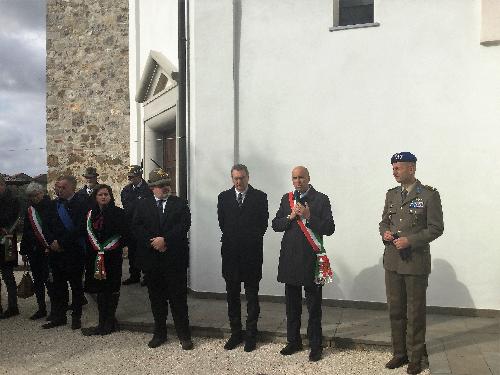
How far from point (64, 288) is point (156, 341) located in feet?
5.08

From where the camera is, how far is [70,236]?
5926mm

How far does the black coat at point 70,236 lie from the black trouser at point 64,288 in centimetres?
6

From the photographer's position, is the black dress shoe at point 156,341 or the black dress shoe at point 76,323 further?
the black dress shoe at point 76,323

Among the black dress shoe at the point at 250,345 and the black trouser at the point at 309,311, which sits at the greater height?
the black trouser at the point at 309,311

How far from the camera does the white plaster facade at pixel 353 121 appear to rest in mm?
6059

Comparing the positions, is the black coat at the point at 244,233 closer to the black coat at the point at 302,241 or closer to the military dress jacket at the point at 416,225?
the black coat at the point at 302,241

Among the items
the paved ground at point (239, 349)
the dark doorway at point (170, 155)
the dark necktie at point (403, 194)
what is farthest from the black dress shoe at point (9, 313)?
the dark necktie at point (403, 194)

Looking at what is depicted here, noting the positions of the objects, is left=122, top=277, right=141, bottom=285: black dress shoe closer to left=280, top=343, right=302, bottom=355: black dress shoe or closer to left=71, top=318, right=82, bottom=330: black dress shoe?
left=71, top=318, right=82, bottom=330: black dress shoe

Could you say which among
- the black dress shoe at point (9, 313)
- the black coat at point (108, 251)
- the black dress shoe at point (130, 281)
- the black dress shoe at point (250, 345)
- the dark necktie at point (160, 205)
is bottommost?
the black dress shoe at point (9, 313)

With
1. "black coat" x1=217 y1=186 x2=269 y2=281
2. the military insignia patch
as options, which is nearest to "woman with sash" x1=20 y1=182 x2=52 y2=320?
"black coat" x1=217 y1=186 x2=269 y2=281

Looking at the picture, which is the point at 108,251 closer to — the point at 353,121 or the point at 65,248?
the point at 65,248

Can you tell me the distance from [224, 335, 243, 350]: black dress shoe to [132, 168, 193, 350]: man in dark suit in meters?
0.36

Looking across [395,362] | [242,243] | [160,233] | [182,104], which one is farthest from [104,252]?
[395,362]

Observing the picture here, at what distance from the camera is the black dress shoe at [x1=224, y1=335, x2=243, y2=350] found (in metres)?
5.15
